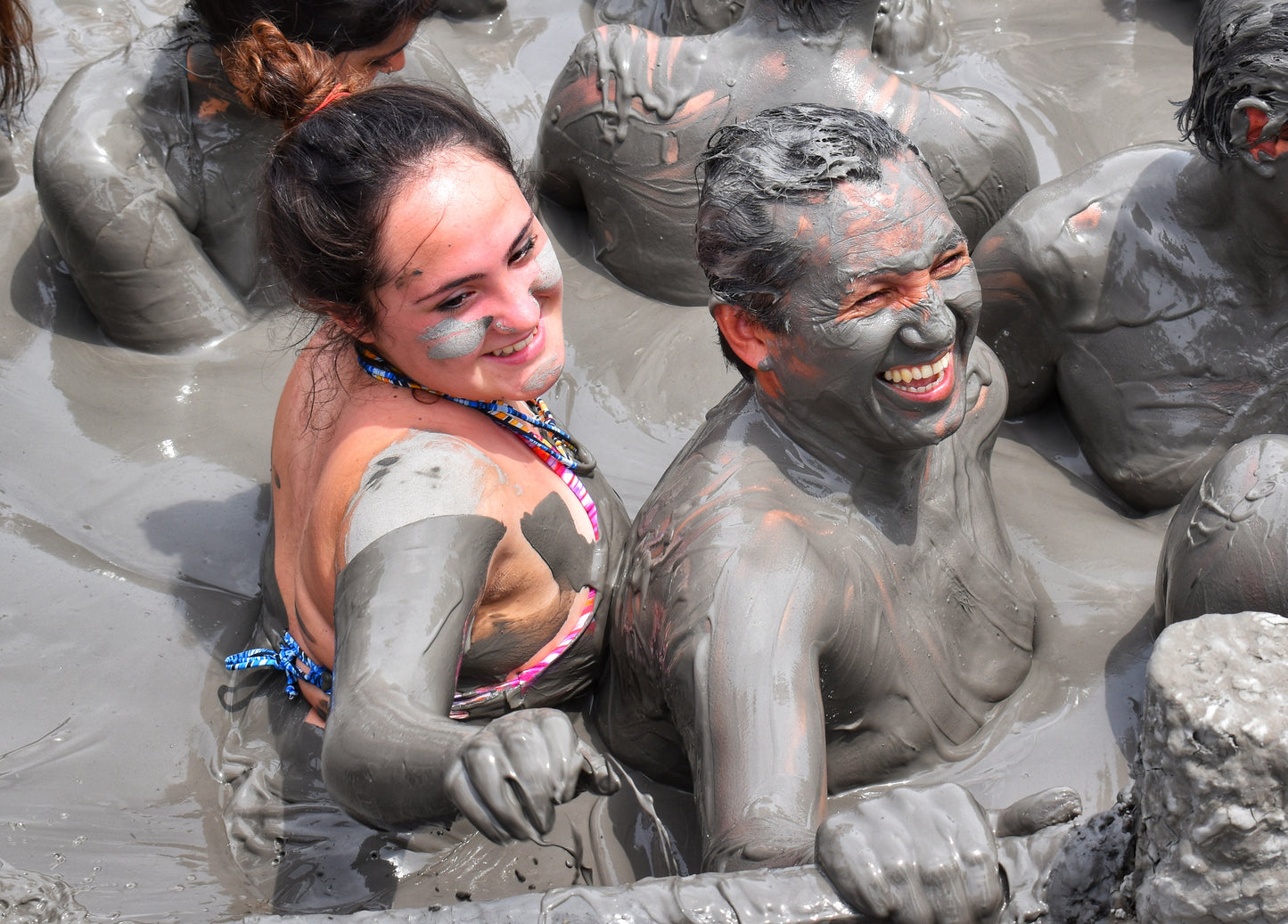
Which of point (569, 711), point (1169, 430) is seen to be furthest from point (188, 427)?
point (1169, 430)

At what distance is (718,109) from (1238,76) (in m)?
1.28

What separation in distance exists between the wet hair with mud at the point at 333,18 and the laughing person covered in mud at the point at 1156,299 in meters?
1.53

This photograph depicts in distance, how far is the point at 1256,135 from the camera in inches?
99.6

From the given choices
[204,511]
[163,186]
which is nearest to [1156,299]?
[204,511]

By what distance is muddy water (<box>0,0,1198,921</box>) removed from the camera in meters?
2.33

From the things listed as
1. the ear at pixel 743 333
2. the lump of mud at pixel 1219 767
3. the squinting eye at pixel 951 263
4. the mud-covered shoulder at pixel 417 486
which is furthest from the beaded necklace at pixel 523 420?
the lump of mud at pixel 1219 767

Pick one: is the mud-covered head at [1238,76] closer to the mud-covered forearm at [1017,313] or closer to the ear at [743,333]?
the mud-covered forearm at [1017,313]

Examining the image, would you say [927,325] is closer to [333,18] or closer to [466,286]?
[466,286]

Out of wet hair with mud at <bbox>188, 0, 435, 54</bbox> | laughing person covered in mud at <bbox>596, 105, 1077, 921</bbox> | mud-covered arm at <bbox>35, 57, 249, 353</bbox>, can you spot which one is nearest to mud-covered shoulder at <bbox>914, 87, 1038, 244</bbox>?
laughing person covered in mud at <bbox>596, 105, 1077, 921</bbox>

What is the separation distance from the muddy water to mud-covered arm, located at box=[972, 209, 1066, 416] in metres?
0.16

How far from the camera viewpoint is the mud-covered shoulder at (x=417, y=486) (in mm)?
2023

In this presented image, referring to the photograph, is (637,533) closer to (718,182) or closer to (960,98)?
(718,182)

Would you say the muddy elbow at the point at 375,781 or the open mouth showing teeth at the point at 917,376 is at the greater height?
the open mouth showing teeth at the point at 917,376

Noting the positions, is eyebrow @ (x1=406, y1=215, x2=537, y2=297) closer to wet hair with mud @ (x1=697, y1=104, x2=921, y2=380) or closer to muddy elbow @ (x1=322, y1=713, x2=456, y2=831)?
wet hair with mud @ (x1=697, y1=104, x2=921, y2=380)
